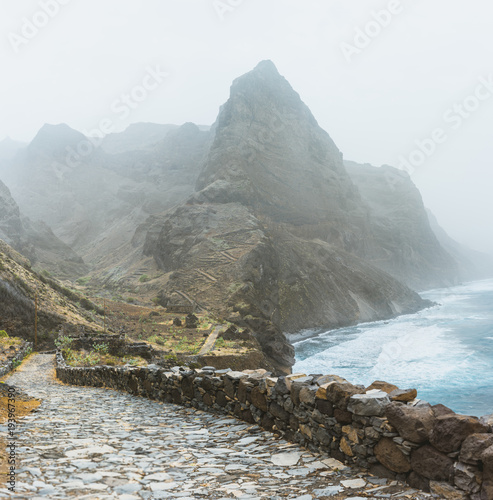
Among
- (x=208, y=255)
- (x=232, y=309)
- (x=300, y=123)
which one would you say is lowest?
(x=232, y=309)

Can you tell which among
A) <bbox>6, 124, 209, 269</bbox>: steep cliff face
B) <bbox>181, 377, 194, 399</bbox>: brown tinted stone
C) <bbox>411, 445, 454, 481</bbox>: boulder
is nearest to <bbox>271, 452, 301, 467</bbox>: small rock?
<bbox>411, 445, 454, 481</bbox>: boulder

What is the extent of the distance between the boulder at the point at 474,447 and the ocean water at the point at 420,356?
105 ft

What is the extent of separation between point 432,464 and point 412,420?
489 mm

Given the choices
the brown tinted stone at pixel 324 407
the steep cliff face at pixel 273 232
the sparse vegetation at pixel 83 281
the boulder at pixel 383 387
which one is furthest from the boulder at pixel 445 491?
the sparse vegetation at pixel 83 281

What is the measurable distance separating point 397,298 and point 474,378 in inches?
3134

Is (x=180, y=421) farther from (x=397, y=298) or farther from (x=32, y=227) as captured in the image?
(x=32, y=227)

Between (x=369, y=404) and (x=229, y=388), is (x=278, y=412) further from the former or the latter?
(x=369, y=404)

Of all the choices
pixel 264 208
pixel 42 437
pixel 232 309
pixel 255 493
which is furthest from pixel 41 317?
pixel 264 208

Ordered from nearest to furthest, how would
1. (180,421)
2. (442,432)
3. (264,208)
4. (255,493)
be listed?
1. (442,432)
2. (255,493)
3. (180,421)
4. (264,208)

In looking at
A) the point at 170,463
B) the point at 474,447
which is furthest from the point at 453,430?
the point at 170,463

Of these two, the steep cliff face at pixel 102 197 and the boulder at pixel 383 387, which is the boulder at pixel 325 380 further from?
the steep cliff face at pixel 102 197

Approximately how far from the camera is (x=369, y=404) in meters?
5.88

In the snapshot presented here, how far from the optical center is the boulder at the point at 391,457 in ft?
17.6

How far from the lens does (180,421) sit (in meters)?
9.99
